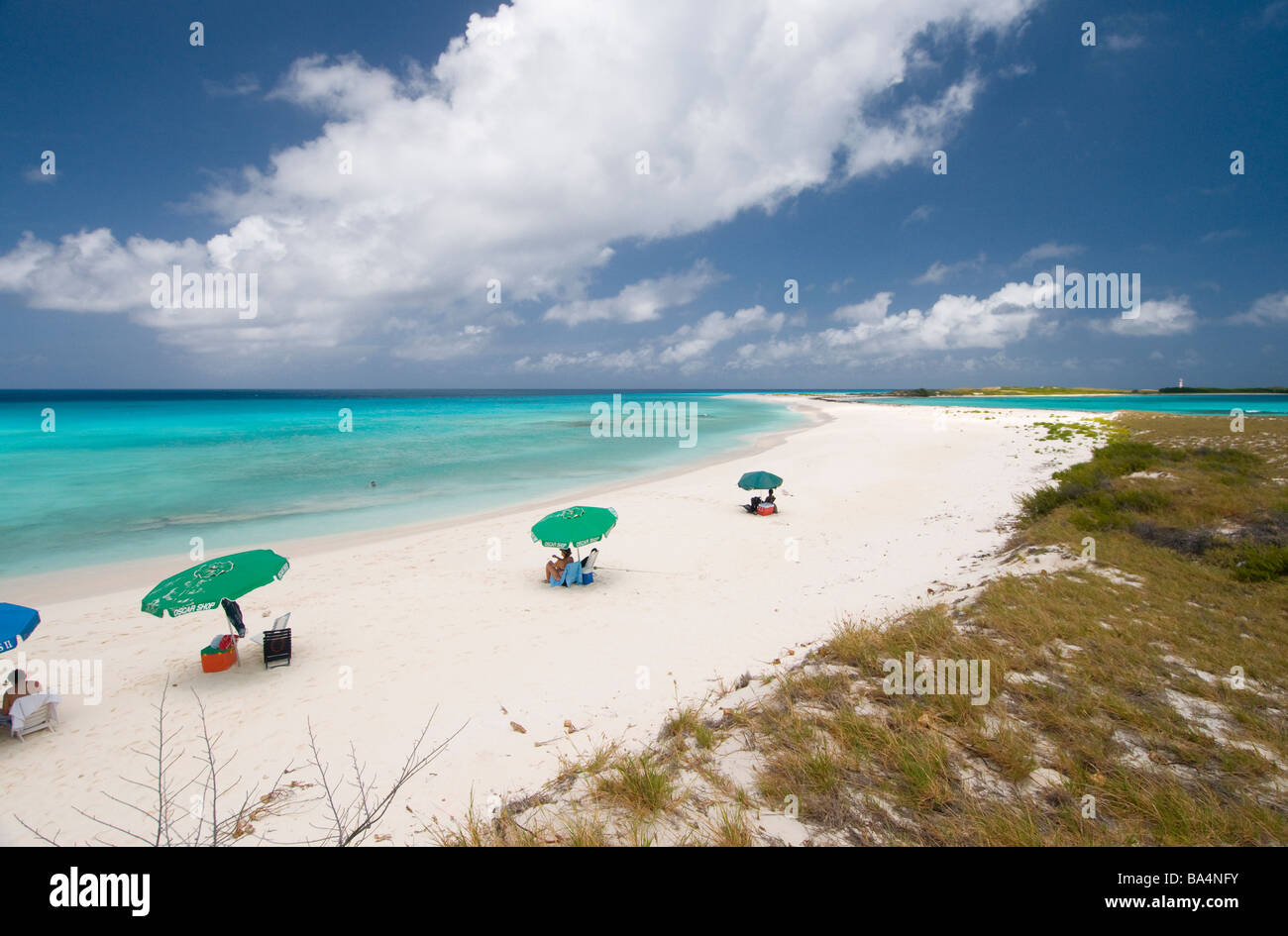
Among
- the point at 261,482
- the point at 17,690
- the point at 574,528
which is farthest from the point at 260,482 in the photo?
the point at 574,528

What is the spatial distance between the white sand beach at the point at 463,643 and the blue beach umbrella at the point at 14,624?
139 cm

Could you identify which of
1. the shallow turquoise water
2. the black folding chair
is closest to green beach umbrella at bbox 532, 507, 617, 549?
the black folding chair

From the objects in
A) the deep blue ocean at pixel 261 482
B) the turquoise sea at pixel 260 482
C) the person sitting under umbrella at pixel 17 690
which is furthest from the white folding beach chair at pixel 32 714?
the turquoise sea at pixel 260 482

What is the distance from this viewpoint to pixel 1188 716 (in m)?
5.00

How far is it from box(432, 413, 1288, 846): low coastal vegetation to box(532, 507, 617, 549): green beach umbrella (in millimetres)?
4629

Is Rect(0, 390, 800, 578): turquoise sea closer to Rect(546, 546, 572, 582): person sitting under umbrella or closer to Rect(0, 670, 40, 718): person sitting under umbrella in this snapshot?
Rect(546, 546, 572, 582): person sitting under umbrella

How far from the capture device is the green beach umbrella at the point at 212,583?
7.65 metres

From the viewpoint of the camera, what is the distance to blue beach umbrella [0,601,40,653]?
21.1 ft

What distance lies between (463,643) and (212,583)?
3870 millimetres
